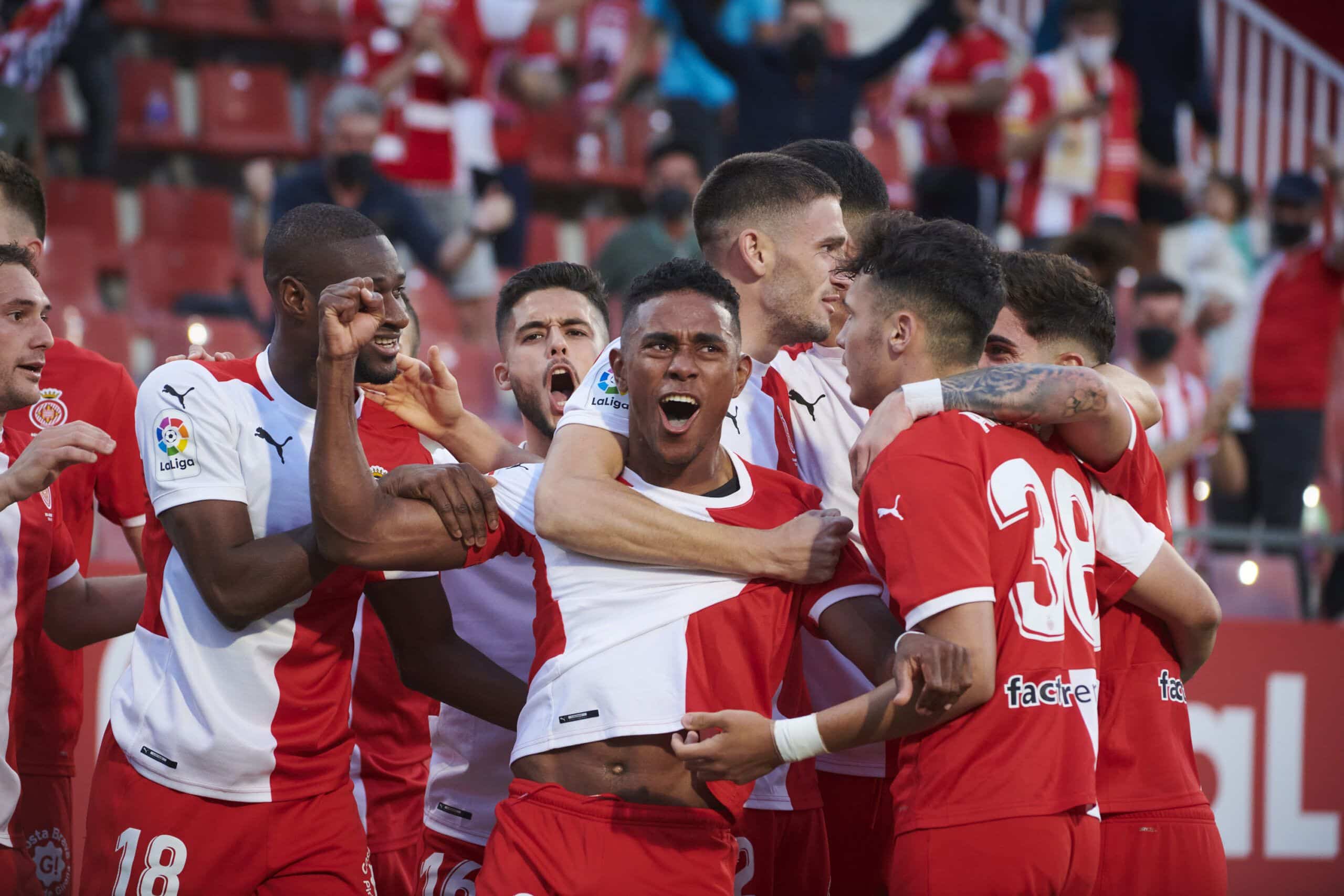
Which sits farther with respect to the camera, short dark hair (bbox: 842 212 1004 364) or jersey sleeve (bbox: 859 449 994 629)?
short dark hair (bbox: 842 212 1004 364)

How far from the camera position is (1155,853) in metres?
3.74

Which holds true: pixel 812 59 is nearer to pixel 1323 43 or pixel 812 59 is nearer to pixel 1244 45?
pixel 1244 45

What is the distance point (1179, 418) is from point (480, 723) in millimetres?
5646

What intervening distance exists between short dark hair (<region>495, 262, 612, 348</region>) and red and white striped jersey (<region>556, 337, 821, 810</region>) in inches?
34.0

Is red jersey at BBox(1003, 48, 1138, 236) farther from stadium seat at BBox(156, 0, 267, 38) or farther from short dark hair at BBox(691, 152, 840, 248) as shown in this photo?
short dark hair at BBox(691, 152, 840, 248)

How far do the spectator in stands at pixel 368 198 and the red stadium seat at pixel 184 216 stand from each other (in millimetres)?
1398

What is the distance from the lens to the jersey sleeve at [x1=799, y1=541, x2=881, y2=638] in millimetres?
3576

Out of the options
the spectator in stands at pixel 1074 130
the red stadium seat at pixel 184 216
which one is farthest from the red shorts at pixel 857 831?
the red stadium seat at pixel 184 216

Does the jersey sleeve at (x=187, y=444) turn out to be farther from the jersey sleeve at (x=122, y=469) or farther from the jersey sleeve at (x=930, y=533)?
the jersey sleeve at (x=930, y=533)

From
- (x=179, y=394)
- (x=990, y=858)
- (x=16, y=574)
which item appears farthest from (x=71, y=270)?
Result: (x=990, y=858)

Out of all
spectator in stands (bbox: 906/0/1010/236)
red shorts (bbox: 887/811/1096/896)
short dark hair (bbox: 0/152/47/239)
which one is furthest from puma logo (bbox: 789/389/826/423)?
spectator in stands (bbox: 906/0/1010/236)

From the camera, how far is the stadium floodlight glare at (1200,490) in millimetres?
8766

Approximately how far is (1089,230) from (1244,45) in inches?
282

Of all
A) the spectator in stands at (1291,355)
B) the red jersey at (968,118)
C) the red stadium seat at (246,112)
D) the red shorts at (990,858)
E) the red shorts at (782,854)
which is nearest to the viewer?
the red shorts at (990,858)
